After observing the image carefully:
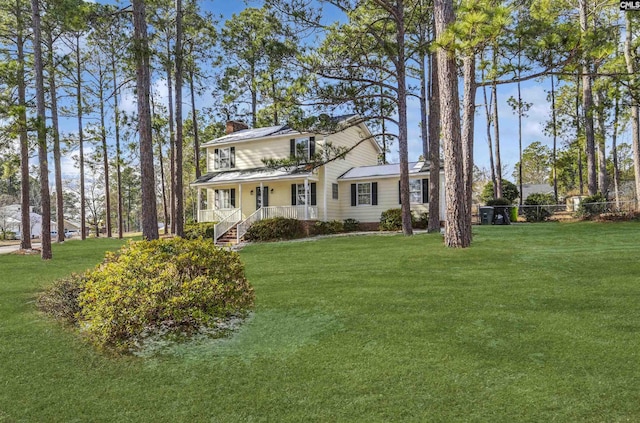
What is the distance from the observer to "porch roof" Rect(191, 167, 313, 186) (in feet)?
61.7

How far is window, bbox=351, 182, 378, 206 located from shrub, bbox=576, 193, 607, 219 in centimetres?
851

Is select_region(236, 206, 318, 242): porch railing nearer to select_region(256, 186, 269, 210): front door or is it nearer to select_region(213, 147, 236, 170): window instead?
select_region(256, 186, 269, 210): front door

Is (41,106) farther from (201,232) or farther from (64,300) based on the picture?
(64,300)

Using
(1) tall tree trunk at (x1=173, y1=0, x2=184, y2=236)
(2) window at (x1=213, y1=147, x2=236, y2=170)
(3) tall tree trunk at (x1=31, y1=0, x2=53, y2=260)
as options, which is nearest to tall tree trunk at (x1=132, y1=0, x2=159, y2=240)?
(3) tall tree trunk at (x1=31, y1=0, x2=53, y2=260)

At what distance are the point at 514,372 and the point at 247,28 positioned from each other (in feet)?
76.8

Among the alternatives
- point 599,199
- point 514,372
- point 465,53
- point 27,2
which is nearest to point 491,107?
point 599,199

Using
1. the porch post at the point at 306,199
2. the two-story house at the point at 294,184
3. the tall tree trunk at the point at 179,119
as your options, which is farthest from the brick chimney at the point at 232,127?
the tall tree trunk at the point at 179,119

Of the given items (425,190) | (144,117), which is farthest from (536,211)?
(144,117)

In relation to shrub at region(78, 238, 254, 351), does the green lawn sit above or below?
below

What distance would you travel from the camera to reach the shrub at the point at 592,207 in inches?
637

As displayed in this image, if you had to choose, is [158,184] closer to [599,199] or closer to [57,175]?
[57,175]

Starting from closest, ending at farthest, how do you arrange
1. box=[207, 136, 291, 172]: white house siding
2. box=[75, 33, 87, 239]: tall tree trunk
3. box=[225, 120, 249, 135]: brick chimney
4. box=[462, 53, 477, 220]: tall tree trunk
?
box=[462, 53, 477, 220]: tall tree trunk, box=[207, 136, 291, 172]: white house siding, box=[75, 33, 87, 239]: tall tree trunk, box=[225, 120, 249, 135]: brick chimney

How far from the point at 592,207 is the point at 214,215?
17088mm

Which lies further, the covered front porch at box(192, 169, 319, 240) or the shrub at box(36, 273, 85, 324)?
the covered front porch at box(192, 169, 319, 240)
